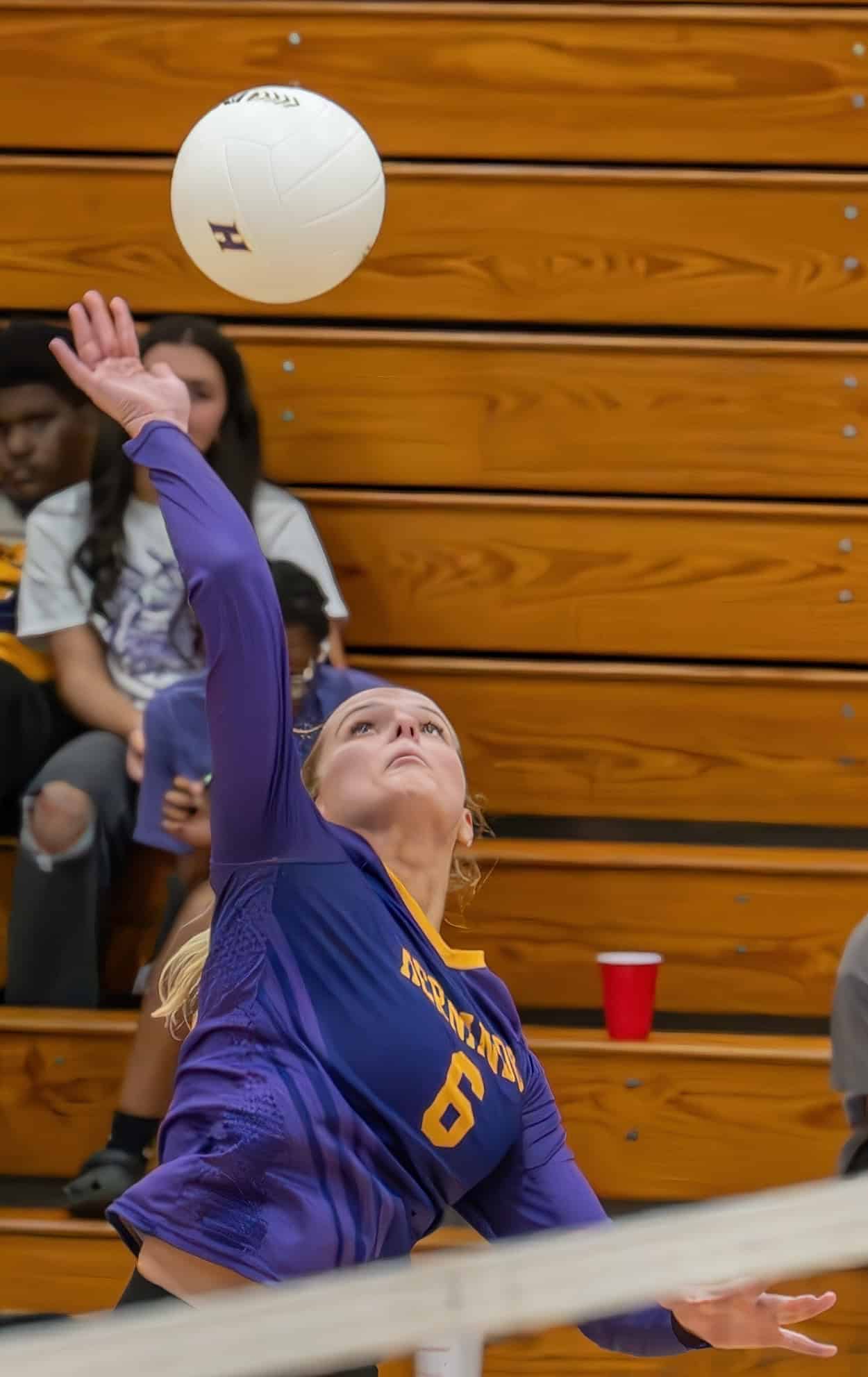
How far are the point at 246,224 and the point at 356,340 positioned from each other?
110 cm

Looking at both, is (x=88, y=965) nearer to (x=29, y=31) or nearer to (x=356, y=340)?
(x=356, y=340)

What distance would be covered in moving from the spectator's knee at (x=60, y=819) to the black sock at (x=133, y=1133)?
495mm

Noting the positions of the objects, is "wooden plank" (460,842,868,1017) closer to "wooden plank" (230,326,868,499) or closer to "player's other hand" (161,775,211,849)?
"player's other hand" (161,775,211,849)

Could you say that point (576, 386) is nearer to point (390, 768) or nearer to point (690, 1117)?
point (690, 1117)

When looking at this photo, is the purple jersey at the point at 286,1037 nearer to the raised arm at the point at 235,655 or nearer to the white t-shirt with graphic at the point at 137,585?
the raised arm at the point at 235,655

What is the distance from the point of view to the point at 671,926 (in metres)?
3.31

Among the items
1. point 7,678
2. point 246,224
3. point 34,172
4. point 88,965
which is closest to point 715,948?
point 88,965

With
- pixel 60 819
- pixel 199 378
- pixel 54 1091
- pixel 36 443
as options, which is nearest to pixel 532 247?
pixel 199 378

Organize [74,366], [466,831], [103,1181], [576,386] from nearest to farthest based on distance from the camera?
1. [74,366]
2. [466,831]
3. [103,1181]
4. [576,386]

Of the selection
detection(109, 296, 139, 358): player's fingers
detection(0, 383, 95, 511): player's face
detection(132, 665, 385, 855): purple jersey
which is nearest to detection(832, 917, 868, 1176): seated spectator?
detection(132, 665, 385, 855): purple jersey

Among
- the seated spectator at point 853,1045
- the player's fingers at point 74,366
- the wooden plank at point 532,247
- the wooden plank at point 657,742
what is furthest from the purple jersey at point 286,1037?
the wooden plank at point 532,247

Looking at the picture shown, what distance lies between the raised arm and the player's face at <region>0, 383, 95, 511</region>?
185 cm

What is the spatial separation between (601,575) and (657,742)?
0.37 metres

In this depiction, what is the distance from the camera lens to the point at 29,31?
3.79 m
